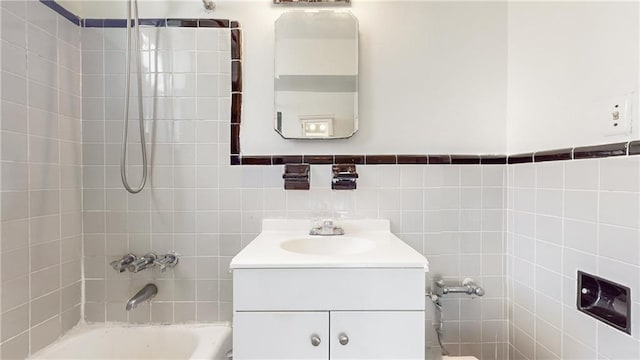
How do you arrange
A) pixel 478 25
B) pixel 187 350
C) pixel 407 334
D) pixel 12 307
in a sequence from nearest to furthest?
pixel 407 334, pixel 12 307, pixel 187 350, pixel 478 25

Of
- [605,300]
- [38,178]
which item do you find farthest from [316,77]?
[605,300]

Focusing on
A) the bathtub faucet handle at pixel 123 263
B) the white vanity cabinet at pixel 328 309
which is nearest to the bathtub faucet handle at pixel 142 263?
the bathtub faucet handle at pixel 123 263

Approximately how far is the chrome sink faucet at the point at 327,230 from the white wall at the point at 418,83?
33 centimetres

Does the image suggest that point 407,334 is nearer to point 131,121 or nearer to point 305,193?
point 305,193

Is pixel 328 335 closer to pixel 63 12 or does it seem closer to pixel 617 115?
pixel 617 115

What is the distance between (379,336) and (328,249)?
1.38 feet

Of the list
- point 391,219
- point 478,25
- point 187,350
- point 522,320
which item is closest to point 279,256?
point 391,219

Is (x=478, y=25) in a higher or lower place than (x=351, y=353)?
higher

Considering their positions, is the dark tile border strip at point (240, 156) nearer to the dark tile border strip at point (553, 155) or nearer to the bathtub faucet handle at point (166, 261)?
the dark tile border strip at point (553, 155)

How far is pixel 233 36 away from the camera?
4.44 ft

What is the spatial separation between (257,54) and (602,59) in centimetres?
124

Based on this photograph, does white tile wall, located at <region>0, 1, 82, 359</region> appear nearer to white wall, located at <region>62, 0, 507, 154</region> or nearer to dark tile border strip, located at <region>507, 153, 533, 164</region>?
white wall, located at <region>62, 0, 507, 154</region>

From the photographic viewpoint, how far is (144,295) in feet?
4.16

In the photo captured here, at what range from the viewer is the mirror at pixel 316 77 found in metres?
1.35
